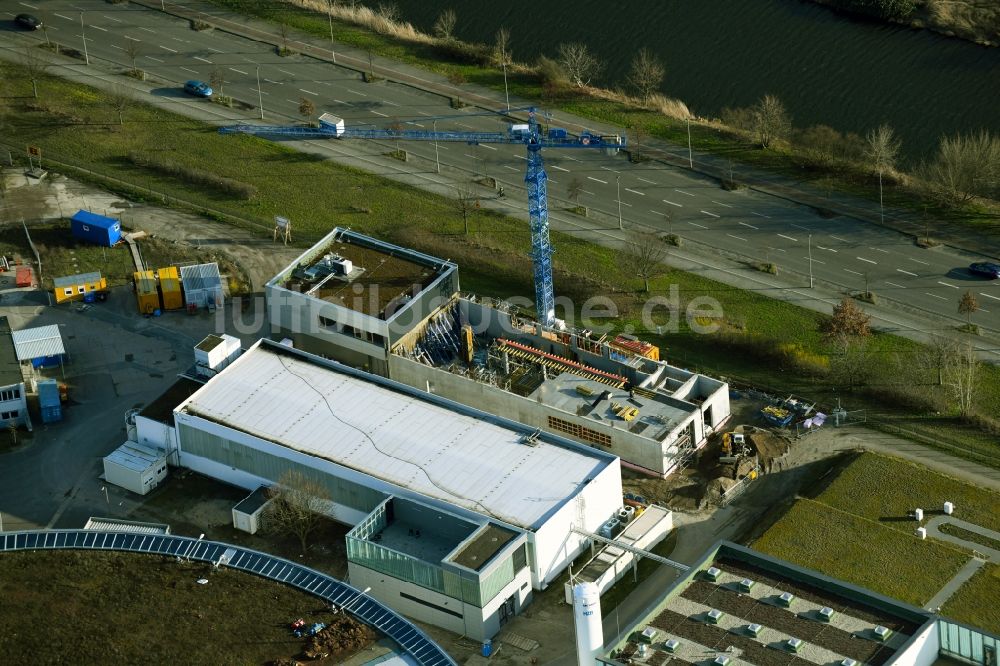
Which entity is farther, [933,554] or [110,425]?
[110,425]

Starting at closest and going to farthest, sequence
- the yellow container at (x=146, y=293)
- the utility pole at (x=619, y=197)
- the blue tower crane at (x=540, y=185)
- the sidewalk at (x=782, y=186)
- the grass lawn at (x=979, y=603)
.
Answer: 1. the grass lawn at (x=979, y=603)
2. the blue tower crane at (x=540, y=185)
3. the yellow container at (x=146, y=293)
4. the sidewalk at (x=782, y=186)
5. the utility pole at (x=619, y=197)

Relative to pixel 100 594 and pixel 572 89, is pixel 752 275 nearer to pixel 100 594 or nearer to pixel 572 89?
pixel 572 89

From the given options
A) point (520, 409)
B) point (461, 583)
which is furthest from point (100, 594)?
point (520, 409)

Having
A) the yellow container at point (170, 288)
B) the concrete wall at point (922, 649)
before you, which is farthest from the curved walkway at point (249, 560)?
the yellow container at point (170, 288)

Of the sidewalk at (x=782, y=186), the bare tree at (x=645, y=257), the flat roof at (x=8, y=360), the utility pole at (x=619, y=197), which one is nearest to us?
the flat roof at (x=8, y=360)

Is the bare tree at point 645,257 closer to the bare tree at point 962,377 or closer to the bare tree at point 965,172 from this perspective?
the bare tree at point 962,377

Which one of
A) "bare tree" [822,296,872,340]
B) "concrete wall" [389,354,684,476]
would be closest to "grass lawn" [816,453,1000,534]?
"concrete wall" [389,354,684,476]
